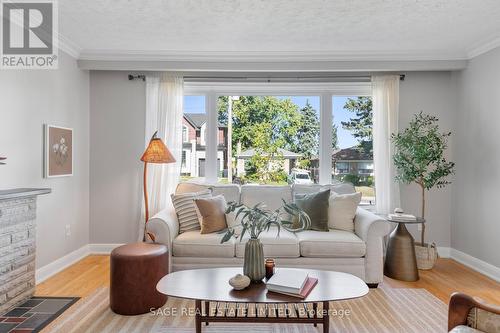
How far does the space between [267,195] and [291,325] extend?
1691 millimetres

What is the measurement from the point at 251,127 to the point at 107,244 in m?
2.52

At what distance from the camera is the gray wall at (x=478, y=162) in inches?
143

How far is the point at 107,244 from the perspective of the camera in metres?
4.42

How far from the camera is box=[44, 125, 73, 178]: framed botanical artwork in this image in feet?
11.4

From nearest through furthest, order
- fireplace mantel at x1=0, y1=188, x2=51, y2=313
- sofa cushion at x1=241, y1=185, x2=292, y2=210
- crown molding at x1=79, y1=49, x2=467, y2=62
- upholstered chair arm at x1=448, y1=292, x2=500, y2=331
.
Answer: upholstered chair arm at x1=448, y1=292, x2=500, y2=331
fireplace mantel at x1=0, y1=188, x2=51, y2=313
sofa cushion at x1=241, y1=185, x2=292, y2=210
crown molding at x1=79, y1=49, x2=467, y2=62

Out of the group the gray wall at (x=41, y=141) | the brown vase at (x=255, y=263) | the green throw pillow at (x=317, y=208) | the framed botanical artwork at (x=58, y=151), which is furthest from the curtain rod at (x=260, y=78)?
the brown vase at (x=255, y=263)

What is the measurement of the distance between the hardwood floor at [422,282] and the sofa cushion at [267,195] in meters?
1.42

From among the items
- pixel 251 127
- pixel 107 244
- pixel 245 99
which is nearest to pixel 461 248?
pixel 251 127

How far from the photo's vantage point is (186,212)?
3.59 meters

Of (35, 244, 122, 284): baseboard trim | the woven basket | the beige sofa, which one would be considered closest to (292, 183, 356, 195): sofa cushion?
the beige sofa

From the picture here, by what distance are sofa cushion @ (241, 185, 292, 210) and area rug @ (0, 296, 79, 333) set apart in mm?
2009

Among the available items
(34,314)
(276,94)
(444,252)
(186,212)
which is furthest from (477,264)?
(34,314)

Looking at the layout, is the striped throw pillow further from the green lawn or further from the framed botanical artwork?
the green lawn
